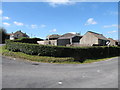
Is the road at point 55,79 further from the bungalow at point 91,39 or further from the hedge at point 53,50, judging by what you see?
the bungalow at point 91,39

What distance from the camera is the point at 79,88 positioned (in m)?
5.55

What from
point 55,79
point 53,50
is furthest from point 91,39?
point 55,79

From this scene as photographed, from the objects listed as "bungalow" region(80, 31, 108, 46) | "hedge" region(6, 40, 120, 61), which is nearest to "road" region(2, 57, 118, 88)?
"hedge" region(6, 40, 120, 61)

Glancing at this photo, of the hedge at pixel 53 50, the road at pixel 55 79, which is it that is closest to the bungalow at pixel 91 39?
the hedge at pixel 53 50

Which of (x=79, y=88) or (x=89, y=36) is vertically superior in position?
(x=89, y=36)

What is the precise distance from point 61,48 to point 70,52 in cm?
157

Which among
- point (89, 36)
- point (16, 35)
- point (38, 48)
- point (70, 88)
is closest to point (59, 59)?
point (38, 48)

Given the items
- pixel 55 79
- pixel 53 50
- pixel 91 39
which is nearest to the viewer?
pixel 55 79

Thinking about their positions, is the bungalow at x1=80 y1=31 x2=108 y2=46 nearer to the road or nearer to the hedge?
the hedge

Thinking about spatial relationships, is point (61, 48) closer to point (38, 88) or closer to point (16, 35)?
point (38, 88)

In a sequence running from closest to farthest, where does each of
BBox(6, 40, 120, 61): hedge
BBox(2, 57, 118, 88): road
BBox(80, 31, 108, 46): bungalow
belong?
BBox(2, 57, 118, 88): road < BBox(6, 40, 120, 61): hedge < BBox(80, 31, 108, 46): bungalow

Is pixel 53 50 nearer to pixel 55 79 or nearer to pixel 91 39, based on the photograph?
pixel 55 79

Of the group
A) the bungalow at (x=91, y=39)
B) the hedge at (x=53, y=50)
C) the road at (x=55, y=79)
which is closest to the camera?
the road at (x=55, y=79)

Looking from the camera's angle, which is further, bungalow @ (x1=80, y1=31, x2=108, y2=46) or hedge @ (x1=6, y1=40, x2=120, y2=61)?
bungalow @ (x1=80, y1=31, x2=108, y2=46)
